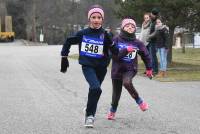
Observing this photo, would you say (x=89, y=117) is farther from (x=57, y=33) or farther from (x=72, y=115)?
(x=57, y=33)

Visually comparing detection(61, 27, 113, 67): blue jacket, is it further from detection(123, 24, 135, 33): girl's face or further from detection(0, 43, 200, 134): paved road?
detection(0, 43, 200, 134): paved road

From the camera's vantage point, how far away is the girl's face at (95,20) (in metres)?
9.59

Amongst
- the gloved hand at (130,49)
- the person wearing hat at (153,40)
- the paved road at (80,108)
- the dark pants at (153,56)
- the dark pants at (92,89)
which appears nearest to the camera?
the paved road at (80,108)

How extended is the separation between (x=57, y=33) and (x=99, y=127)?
72288 millimetres

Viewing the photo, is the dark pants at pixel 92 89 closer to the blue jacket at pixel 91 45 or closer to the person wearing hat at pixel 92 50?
the person wearing hat at pixel 92 50

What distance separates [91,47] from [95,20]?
1.37 ft

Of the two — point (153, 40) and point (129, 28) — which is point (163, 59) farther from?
point (129, 28)

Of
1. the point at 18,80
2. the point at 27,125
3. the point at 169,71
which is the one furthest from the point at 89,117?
the point at 169,71

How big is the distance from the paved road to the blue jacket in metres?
Answer: 0.99

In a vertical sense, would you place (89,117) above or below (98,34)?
below

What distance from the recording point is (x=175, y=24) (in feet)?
75.9

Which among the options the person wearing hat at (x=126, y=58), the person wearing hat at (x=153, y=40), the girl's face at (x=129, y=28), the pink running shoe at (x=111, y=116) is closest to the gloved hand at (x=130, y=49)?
the person wearing hat at (x=126, y=58)

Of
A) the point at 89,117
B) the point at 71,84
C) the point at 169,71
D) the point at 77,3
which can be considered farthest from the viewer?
the point at 77,3

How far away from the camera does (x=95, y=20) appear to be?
377 inches
